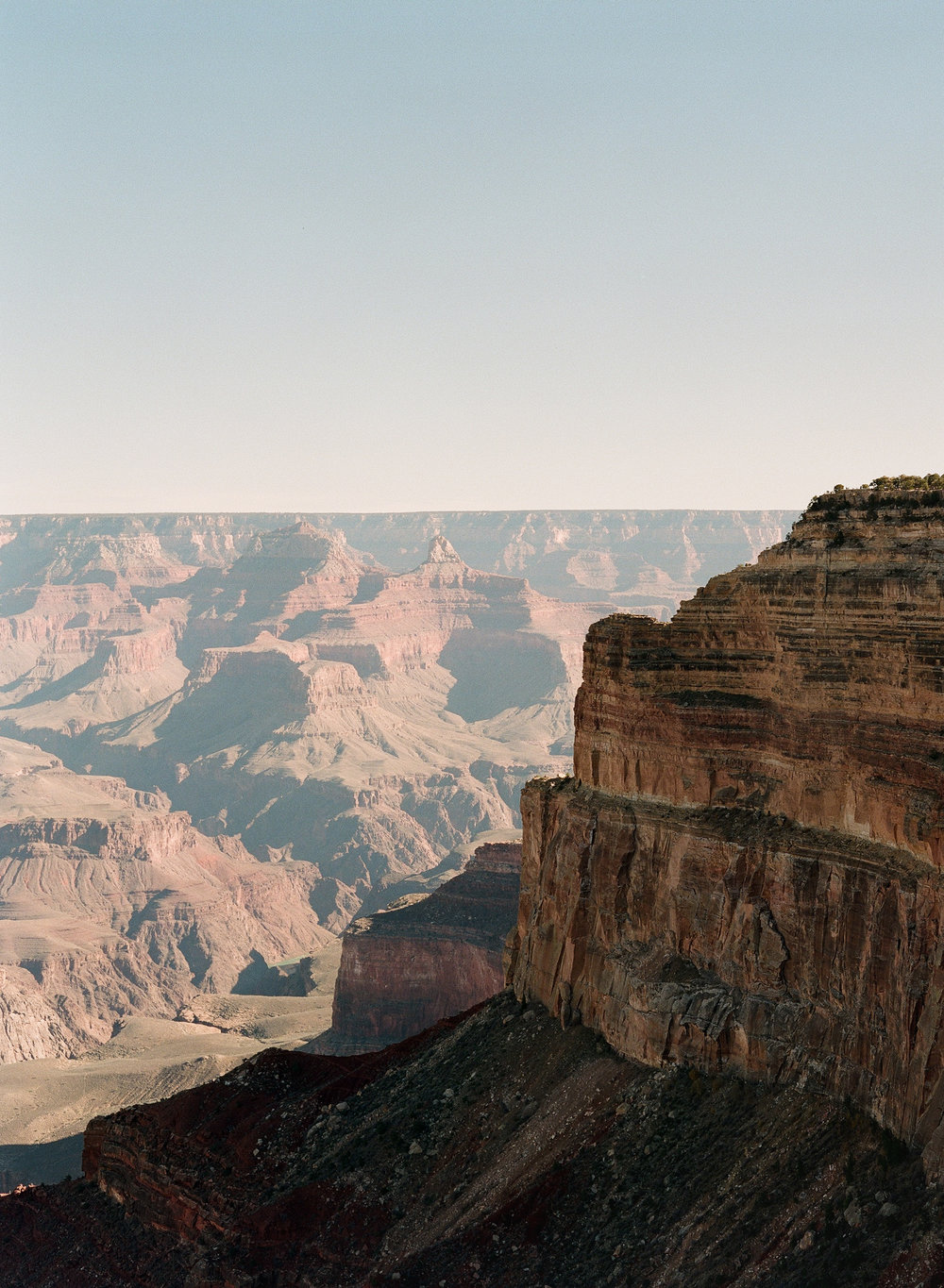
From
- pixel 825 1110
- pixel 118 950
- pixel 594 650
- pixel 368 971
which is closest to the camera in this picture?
pixel 825 1110

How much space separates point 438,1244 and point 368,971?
76.8 meters

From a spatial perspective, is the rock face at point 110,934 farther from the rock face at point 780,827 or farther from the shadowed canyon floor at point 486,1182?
the rock face at point 780,827

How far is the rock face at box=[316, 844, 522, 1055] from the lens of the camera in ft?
367

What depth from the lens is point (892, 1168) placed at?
115ft

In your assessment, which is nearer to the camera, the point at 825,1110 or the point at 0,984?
the point at 825,1110

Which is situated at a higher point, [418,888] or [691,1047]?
[691,1047]

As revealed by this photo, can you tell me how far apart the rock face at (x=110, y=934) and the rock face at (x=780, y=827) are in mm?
116303

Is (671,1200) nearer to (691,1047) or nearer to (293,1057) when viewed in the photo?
(691,1047)

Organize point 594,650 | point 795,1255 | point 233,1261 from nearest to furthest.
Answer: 1. point 795,1255
2. point 233,1261
3. point 594,650

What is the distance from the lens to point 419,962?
4525 inches

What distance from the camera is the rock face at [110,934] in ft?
527

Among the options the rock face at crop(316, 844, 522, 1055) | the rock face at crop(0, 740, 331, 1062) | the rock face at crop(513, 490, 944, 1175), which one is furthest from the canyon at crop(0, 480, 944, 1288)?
the rock face at crop(0, 740, 331, 1062)

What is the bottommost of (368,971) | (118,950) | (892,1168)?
(118,950)

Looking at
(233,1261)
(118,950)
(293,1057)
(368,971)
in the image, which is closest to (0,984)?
(118,950)
